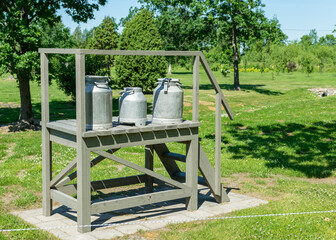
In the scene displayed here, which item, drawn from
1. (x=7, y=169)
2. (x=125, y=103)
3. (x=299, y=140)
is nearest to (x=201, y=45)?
(x=299, y=140)

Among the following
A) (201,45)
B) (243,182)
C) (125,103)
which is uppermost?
(201,45)

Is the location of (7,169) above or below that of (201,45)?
below

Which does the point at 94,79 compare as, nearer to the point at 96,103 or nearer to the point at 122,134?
the point at 96,103

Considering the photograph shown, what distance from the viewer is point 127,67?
2959 cm

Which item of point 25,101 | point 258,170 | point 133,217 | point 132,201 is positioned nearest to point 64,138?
point 132,201

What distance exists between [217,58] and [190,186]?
64.4 m

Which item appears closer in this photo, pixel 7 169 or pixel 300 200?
pixel 300 200

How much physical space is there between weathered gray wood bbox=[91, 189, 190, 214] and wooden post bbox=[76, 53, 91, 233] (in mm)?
163

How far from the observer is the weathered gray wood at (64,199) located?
665cm

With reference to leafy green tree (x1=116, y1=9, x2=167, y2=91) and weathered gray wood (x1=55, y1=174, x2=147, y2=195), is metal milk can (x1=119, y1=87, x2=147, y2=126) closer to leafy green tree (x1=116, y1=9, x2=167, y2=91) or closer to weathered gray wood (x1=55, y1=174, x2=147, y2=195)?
weathered gray wood (x1=55, y1=174, x2=147, y2=195)

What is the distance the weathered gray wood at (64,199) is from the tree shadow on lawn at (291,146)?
222 inches

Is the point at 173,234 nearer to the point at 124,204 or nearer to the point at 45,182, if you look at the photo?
the point at 124,204

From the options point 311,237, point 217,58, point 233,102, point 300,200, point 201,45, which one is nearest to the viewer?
point 311,237

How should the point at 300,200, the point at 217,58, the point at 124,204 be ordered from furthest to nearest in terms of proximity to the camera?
the point at 217,58 → the point at 300,200 → the point at 124,204
